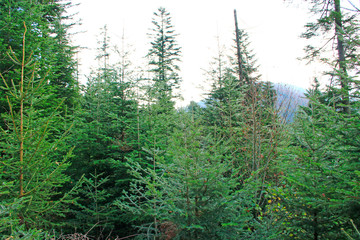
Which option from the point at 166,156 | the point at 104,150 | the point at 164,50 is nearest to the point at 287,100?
the point at 166,156

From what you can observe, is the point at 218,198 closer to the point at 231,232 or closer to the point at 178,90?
the point at 231,232

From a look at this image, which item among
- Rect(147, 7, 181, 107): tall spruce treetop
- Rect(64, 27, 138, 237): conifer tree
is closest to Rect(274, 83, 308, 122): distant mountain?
Rect(64, 27, 138, 237): conifer tree

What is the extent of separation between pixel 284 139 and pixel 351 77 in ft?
11.7

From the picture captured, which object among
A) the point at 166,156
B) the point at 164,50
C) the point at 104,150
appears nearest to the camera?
the point at 166,156

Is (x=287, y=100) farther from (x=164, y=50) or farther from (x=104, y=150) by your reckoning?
(x=164, y=50)

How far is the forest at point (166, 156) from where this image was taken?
8.35 ft

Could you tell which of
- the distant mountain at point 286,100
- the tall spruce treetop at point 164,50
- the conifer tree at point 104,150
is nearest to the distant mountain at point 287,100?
the distant mountain at point 286,100

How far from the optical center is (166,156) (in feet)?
17.8

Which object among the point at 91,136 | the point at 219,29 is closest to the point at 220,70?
the point at 219,29

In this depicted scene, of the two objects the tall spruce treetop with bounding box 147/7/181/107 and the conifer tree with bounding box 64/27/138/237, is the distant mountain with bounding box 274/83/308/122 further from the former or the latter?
the tall spruce treetop with bounding box 147/7/181/107

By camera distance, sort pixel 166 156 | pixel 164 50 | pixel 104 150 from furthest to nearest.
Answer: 1. pixel 164 50
2. pixel 104 150
3. pixel 166 156

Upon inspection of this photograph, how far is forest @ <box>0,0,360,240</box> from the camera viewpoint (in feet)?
8.35

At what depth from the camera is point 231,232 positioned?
3.08 meters

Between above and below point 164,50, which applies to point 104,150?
below
